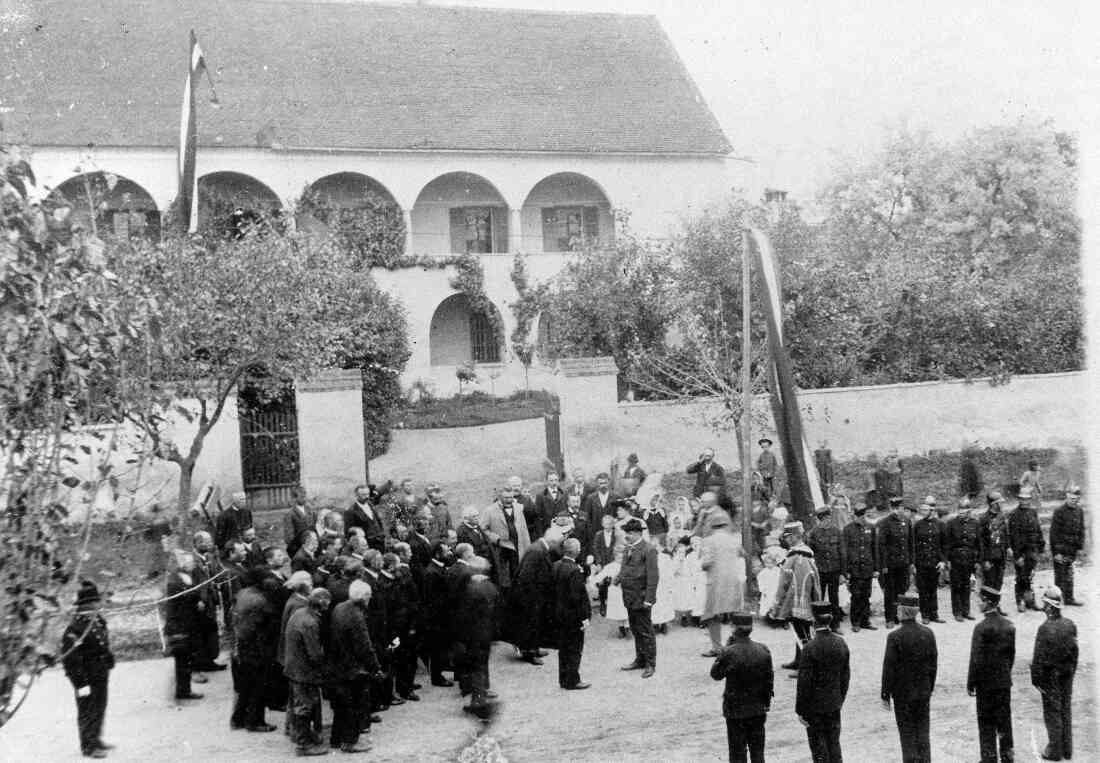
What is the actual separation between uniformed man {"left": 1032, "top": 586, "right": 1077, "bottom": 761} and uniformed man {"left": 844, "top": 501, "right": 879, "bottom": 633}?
12.8ft

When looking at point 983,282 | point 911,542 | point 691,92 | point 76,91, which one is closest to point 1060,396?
point 983,282

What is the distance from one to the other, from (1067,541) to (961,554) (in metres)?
1.71

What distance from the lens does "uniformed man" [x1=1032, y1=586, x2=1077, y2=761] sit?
8797 millimetres

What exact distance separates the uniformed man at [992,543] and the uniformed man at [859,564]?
1819 millimetres

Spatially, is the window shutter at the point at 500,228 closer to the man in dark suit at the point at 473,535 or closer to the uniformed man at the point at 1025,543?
the man in dark suit at the point at 473,535

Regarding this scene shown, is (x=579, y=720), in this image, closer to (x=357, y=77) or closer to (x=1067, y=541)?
(x=1067, y=541)

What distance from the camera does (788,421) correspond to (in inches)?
472

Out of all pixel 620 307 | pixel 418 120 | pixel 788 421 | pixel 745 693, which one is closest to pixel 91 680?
pixel 745 693

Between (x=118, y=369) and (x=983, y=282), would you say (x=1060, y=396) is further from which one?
(x=118, y=369)

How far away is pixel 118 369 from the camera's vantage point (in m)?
5.95

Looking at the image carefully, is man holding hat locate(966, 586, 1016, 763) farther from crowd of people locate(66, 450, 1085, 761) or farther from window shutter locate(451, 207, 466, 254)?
window shutter locate(451, 207, 466, 254)

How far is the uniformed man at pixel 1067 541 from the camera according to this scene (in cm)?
1381

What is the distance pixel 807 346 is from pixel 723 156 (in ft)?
34.5

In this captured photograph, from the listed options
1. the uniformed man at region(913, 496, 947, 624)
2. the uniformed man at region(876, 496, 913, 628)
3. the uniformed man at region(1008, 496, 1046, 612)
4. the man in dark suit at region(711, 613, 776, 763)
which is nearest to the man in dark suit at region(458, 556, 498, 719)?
the man in dark suit at region(711, 613, 776, 763)
